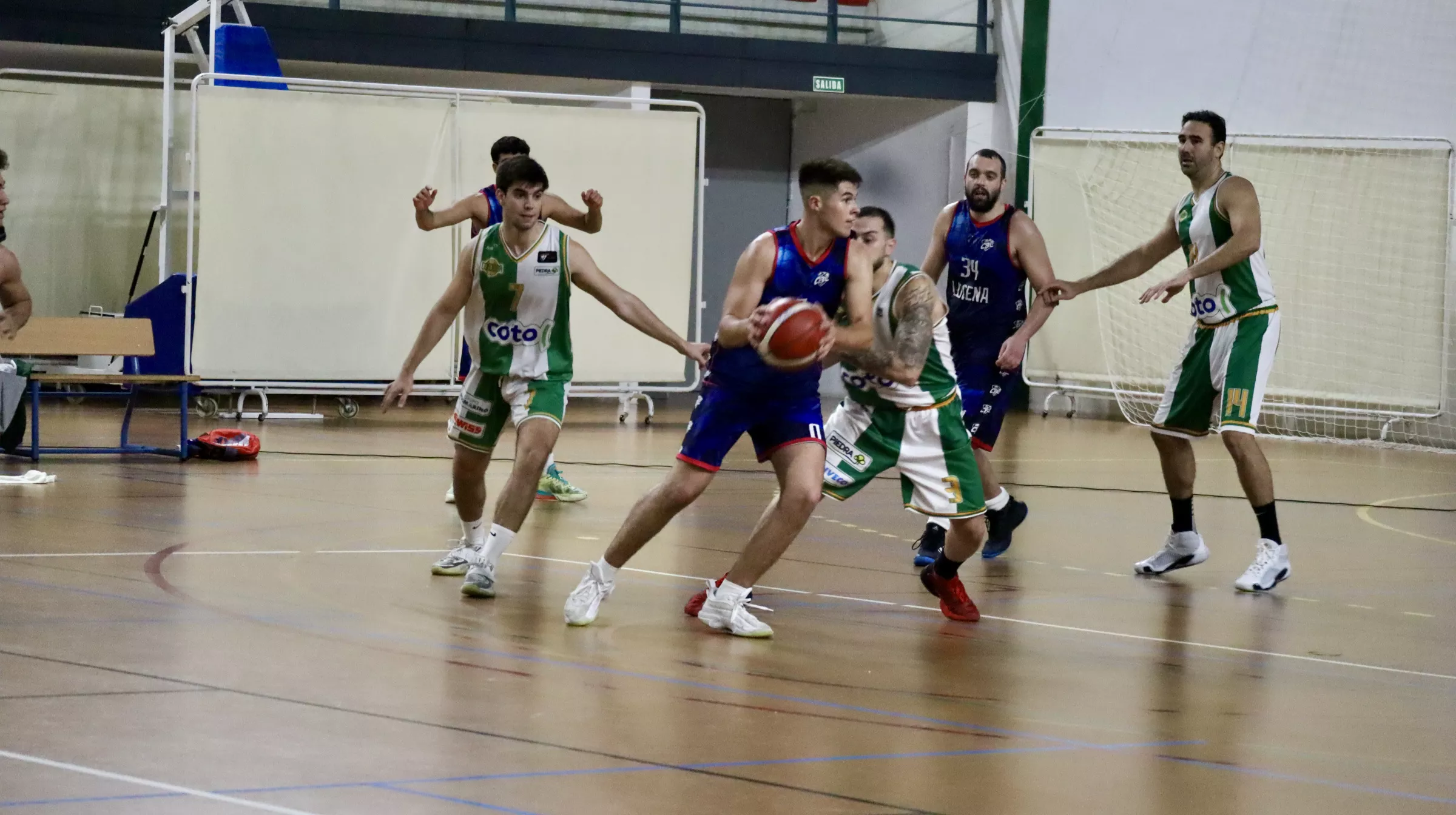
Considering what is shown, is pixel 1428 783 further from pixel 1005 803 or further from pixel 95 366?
pixel 95 366

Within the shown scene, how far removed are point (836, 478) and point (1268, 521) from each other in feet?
6.86

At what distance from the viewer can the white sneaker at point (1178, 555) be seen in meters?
6.80

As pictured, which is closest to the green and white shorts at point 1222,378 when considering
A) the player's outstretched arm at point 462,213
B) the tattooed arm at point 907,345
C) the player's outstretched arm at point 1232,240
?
the player's outstretched arm at point 1232,240

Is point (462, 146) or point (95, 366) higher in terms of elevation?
point (462, 146)

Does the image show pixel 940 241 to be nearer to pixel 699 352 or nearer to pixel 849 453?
pixel 849 453

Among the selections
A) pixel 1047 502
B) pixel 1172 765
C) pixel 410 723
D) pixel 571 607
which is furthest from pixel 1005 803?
pixel 1047 502

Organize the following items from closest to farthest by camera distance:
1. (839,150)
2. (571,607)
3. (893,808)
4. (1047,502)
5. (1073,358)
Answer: (893,808) → (571,607) → (1047,502) → (1073,358) → (839,150)

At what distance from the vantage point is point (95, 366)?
47.8 ft

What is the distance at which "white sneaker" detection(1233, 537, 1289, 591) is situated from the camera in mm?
6426

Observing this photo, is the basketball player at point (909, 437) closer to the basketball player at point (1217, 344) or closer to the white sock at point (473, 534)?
the basketball player at point (1217, 344)

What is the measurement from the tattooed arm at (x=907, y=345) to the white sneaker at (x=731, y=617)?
91 cm

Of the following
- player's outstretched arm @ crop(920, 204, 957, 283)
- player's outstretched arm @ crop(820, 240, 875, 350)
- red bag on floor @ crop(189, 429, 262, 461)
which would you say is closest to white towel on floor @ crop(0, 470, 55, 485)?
red bag on floor @ crop(189, 429, 262, 461)

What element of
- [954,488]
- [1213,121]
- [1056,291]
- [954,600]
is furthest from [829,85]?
[954,600]

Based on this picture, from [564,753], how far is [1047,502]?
20.4ft
